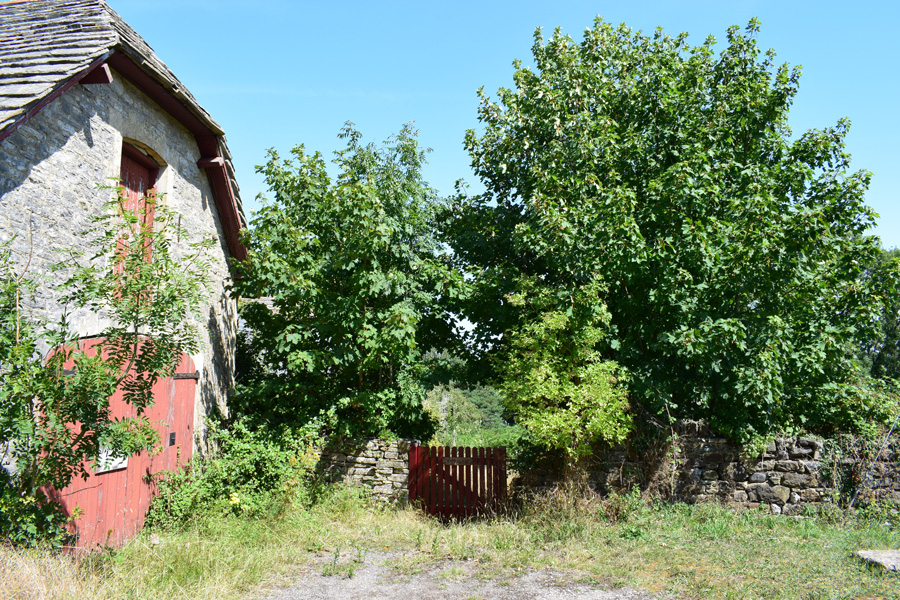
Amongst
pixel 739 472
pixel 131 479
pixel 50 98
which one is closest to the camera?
pixel 50 98

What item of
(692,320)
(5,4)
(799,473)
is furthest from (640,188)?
(5,4)

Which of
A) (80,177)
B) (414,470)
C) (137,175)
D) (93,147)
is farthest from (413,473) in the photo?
(93,147)

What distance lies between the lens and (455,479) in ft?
32.4

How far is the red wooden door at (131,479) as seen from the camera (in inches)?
262

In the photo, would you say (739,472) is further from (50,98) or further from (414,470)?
(50,98)

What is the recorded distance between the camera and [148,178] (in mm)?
8664

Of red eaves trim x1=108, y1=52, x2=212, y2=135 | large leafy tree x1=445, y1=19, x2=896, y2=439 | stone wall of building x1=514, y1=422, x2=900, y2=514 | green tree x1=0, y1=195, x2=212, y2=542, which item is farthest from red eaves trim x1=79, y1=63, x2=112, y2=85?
stone wall of building x1=514, y1=422, x2=900, y2=514

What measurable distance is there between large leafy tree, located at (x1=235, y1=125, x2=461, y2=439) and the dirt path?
9.64 ft

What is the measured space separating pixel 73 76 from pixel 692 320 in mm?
8914

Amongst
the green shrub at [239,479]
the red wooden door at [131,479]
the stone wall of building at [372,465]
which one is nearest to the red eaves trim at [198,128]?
the red wooden door at [131,479]

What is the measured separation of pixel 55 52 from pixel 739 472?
11235 mm

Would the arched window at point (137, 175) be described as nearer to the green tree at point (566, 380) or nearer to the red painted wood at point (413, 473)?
the red painted wood at point (413, 473)

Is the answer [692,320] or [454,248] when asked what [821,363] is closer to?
[692,320]

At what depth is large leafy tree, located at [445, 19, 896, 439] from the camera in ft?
30.4
